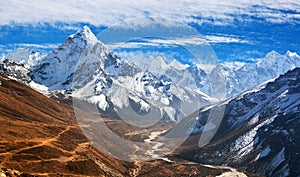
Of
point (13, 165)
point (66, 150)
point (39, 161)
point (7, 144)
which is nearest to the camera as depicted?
point (13, 165)

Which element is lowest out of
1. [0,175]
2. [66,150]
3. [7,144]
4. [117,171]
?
[117,171]

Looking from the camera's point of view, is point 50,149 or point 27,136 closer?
point 50,149

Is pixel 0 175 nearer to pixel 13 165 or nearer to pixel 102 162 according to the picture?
pixel 13 165

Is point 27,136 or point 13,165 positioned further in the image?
point 27,136

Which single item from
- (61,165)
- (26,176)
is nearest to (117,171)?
(61,165)

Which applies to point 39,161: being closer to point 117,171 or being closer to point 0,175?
point 117,171

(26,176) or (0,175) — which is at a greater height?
(0,175)

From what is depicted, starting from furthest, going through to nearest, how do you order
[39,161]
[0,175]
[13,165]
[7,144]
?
1. [7,144]
2. [39,161]
3. [13,165]
4. [0,175]

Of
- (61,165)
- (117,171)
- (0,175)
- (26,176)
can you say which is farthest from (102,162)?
(0,175)

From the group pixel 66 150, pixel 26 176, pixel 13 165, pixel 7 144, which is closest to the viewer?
pixel 26 176
